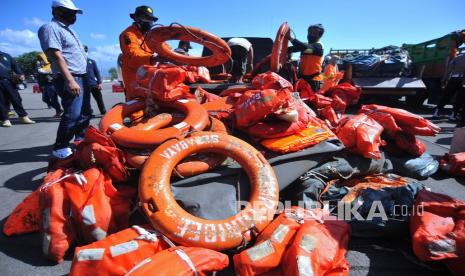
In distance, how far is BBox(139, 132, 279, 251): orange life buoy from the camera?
1.56 metres

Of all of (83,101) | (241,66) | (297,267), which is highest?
(241,66)

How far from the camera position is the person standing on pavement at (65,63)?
2.81m

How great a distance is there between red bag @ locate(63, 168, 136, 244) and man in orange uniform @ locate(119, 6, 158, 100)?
1.84m

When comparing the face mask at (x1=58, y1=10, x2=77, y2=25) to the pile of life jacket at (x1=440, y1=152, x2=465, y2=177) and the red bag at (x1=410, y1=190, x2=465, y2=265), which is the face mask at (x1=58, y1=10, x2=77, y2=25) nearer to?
the red bag at (x1=410, y1=190, x2=465, y2=265)

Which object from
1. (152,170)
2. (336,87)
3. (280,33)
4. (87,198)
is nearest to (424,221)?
(152,170)

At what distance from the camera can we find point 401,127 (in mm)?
2873

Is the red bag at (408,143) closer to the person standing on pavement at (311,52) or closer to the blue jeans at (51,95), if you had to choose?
the person standing on pavement at (311,52)

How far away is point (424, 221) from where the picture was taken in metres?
1.59


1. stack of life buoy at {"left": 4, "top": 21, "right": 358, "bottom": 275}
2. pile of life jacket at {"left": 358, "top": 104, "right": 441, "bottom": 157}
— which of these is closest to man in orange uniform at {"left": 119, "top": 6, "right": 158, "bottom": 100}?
stack of life buoy at {"left": 4, "top": 21, "right": 358, "bottom": 275}

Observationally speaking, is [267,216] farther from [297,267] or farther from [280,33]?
[280,33]

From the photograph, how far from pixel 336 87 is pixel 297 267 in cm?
294

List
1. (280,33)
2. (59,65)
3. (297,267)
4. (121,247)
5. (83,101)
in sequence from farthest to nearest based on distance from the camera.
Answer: (280,33), (83,101), (59,65), (121,247), (297,267)

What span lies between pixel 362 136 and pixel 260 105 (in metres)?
0.98

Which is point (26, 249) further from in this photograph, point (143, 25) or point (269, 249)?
point (143, 25)
